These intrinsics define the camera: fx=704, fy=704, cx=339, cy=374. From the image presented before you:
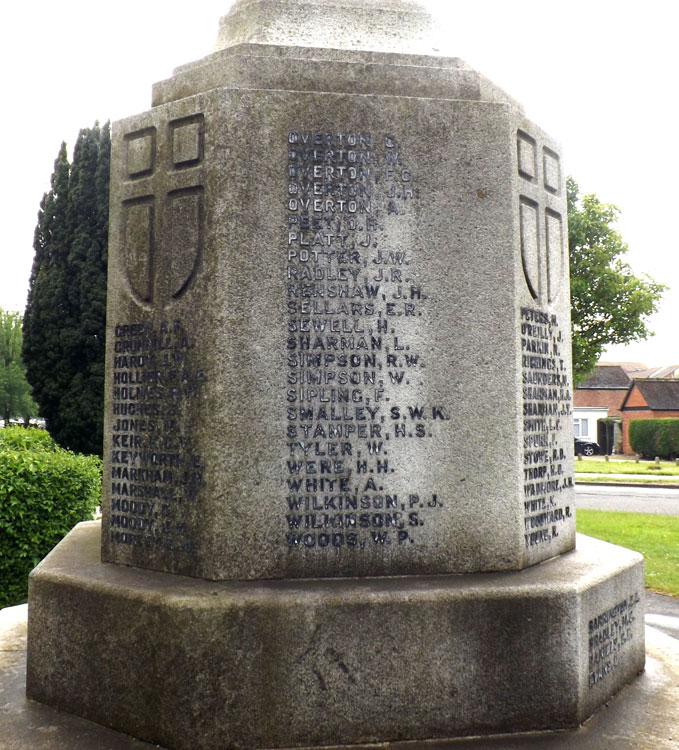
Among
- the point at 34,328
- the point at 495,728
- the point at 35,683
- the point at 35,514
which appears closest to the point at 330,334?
the point at 495,728

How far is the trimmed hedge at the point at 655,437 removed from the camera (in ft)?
133

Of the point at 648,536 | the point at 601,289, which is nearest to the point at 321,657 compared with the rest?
the point at 648,536

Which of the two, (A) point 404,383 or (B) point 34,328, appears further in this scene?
(B) point 34,328

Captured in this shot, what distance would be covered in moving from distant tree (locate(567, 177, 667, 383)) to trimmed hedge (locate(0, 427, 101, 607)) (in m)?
22.6

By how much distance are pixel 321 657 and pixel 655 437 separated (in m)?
42.7

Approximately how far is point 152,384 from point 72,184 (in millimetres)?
17255

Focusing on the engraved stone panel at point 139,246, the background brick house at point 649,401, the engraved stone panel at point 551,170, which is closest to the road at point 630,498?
the engraved stone panel at point 551,170

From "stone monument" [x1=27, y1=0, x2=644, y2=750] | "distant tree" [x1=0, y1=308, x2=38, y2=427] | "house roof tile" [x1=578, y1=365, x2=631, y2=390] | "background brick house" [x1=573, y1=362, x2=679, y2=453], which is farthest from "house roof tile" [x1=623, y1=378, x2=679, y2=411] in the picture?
"stone monument" [x1=27, y1=0, x2=644, y2=750]

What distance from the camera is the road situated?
16.7 metres

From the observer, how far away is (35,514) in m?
7.07

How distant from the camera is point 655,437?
41.4 metres

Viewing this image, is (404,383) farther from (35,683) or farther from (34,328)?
(34,328)

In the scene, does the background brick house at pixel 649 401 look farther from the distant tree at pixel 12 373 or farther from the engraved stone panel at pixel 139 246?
the engraved stone panel at pixel 139 246

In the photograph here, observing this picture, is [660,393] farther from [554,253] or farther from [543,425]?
[543,425]
